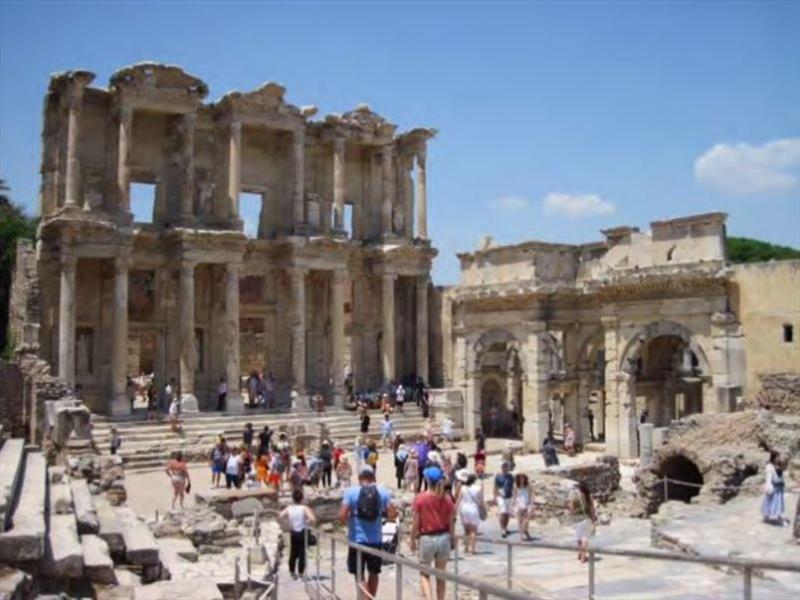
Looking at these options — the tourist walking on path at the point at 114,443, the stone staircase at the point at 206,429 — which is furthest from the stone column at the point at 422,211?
the tourist walking on path at the point at 114,443

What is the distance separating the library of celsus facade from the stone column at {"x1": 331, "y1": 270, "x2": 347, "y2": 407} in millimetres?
72

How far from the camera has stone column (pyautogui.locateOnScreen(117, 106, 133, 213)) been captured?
3011cm

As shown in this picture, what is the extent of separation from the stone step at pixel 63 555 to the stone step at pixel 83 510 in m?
0.80

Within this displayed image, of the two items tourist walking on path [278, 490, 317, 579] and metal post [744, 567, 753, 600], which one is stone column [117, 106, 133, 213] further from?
metal post [744, 567, 753, 600]

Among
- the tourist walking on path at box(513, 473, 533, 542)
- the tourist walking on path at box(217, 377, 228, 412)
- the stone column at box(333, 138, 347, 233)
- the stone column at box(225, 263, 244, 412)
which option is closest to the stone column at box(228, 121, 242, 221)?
the stone column at box(225, 263, 244, 412)

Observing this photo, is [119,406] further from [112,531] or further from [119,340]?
[112,531]

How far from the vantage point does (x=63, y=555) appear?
9227mm

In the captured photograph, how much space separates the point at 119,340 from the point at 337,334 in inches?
308

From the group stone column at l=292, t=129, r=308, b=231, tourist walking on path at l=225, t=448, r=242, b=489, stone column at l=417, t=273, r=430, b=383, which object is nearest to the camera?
tourist walking on path at l=225, t=448, r=242, b=489

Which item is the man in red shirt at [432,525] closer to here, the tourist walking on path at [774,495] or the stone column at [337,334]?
the tourist walking on path at [774,495]

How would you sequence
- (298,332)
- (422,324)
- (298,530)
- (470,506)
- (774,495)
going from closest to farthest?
1. (298,530)
2. (470,506)
3. (774,495)
4. (298,332)
5. (422,324)

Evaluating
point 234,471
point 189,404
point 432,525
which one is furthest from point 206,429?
point 432,525

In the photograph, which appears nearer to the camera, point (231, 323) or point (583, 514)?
point (583, 514)

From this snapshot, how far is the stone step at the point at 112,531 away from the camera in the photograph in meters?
11.2
